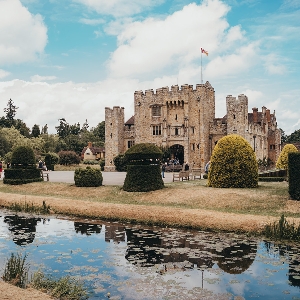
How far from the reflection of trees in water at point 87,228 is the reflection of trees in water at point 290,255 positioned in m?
6.01

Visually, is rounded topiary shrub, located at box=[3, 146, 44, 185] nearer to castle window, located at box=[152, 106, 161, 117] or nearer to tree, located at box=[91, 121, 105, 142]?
castle window, located at box=[152, 106, 161, 117]

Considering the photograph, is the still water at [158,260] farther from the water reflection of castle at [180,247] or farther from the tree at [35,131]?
the tree at [35,131]

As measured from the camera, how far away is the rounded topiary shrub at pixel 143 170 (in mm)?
23109

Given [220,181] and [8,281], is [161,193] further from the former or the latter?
[8,281]

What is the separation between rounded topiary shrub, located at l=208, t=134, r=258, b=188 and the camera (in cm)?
2192

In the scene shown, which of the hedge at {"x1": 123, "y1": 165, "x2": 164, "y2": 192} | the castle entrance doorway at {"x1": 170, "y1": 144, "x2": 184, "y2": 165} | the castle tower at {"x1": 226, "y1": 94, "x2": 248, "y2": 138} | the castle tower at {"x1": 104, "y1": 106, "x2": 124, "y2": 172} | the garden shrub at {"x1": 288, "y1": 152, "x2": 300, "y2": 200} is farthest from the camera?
the castle tower at {"x1": 104, "y1": 106, "x2": 124, "y2": 172}

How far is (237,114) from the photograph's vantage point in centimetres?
4684

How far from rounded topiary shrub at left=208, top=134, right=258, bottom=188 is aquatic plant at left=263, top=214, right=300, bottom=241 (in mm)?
8404

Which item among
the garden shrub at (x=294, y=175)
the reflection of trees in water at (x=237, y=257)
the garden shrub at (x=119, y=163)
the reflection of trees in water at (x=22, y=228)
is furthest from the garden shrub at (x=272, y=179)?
A: the garden shrub at (x=119, y=163)

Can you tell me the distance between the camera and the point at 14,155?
95.8ft

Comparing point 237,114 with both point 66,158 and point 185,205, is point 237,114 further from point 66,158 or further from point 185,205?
point 185,205

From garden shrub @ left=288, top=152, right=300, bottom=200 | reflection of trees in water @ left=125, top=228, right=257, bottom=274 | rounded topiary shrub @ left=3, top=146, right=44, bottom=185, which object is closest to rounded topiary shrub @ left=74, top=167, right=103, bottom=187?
rounded topiary shrub @ left=3, top=146, right=44, bottom=185

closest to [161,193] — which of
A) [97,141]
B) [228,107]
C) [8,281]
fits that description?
[8,281]

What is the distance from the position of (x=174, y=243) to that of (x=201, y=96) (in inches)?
1492
